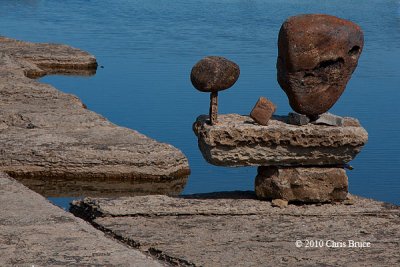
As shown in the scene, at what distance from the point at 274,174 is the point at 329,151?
59 centimetres

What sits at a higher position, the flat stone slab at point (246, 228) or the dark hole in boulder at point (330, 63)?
the dark hole in boulder at point (330, 63)

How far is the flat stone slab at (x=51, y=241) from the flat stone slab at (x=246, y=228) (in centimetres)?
39

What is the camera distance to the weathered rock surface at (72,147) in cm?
1400

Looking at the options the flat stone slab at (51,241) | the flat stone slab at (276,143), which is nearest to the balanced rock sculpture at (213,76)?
the flat stone slab at (276,143)

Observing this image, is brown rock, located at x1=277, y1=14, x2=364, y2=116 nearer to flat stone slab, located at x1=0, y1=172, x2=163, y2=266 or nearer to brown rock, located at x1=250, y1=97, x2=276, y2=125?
brown rock, located at x1=250, y1=97, x2=276, y2=125

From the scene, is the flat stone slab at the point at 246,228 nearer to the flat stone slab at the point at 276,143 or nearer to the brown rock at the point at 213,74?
the flat stone slab at the point at 276,143

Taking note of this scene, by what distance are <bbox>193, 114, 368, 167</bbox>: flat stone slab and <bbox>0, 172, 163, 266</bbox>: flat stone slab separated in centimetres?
166

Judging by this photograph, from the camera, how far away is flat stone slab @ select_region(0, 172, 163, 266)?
357 inches

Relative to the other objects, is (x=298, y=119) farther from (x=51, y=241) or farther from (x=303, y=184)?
(x=51, y=241)

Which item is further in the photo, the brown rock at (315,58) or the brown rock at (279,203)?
the brown rock at (279,203)

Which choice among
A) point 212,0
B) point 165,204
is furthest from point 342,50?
point 212,0

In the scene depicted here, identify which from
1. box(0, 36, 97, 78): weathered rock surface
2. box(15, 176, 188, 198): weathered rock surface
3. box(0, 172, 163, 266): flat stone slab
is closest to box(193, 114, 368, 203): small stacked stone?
box(0, 172, 163, 266): flat stone slab

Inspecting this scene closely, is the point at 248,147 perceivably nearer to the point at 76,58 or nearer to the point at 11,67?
the point at 11,67

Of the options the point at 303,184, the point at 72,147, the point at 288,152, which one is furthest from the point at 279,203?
the point at 72,147
